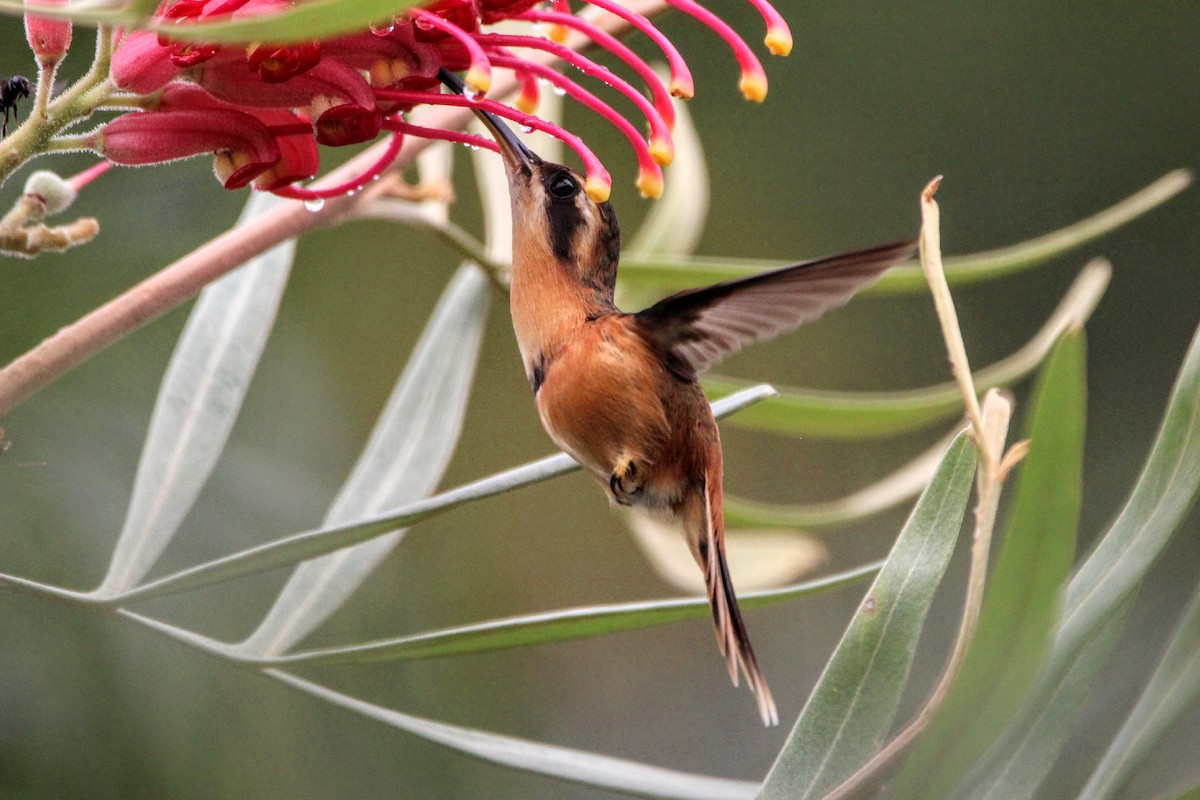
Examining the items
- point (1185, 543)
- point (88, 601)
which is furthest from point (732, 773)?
point (88, 601)

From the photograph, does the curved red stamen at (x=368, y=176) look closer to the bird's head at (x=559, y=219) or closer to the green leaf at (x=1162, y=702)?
the bird's head at (x=559, y=219)

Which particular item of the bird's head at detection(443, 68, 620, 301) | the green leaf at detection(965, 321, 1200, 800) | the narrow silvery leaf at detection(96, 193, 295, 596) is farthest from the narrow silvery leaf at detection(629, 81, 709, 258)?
the green leaf at detection(965, 321, 1200, 800)

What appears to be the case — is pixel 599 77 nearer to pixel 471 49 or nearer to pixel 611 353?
pixel 471 49

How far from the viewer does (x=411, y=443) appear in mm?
1205

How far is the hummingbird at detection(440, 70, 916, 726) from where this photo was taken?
1146 mm

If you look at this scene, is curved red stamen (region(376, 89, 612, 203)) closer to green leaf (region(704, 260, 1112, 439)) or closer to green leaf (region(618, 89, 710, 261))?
green leaf (region(704, 260, 1112, 439))

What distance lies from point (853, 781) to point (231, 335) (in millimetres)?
642

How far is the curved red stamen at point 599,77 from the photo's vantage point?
86cm

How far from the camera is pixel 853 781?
30.5 inches

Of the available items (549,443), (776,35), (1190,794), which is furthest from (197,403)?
(549,443)

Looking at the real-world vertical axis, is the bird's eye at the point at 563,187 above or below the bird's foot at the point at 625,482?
above

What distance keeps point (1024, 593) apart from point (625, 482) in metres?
0.59

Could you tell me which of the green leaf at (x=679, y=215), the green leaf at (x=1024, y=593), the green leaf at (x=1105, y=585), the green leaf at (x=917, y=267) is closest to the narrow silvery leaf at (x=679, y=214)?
the green leaf at (x=679, y=215)

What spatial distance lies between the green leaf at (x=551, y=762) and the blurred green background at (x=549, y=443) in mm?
582
